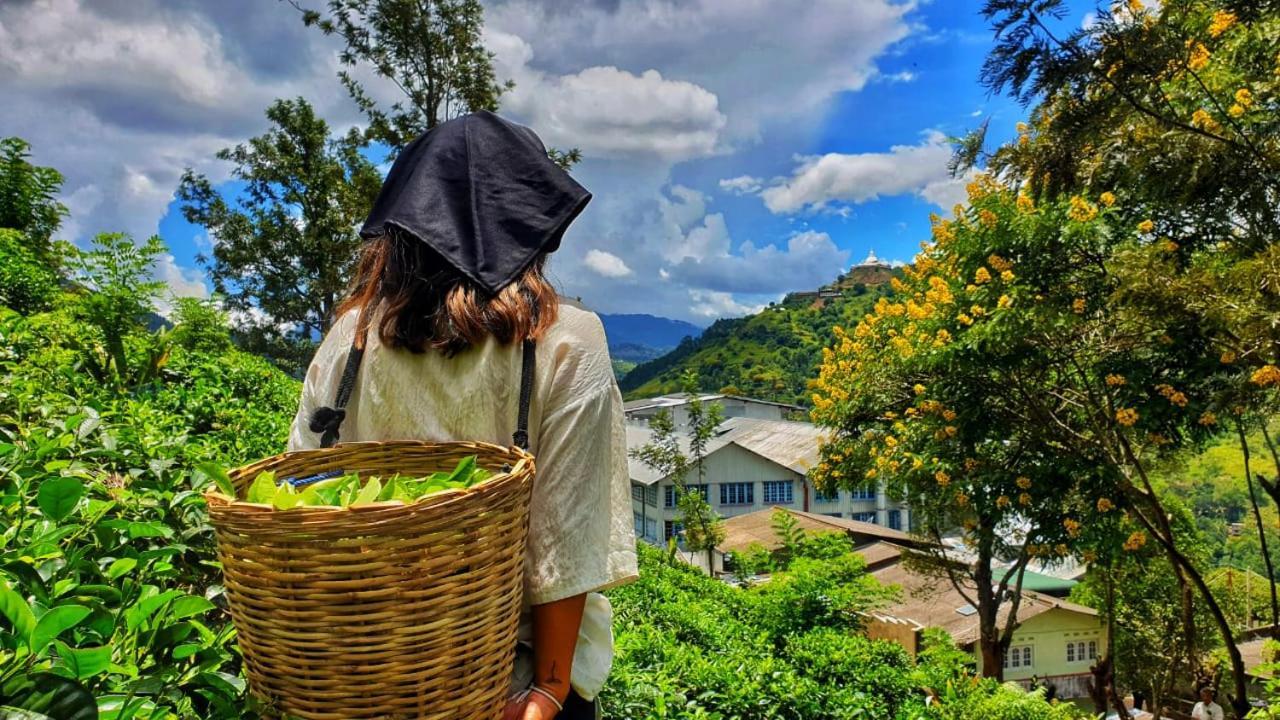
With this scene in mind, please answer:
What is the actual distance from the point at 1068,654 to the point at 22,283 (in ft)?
79.7

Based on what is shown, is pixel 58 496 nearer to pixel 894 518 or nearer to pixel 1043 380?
pixel 1043 380

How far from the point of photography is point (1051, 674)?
63.7ft

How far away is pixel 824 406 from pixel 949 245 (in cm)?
370

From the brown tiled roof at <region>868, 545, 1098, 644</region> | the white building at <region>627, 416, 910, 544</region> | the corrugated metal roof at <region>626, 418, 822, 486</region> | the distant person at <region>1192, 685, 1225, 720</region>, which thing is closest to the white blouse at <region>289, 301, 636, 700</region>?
the distant person at <region>1192, 685, 1225, 720</region>

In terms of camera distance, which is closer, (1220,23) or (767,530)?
(1220,23)

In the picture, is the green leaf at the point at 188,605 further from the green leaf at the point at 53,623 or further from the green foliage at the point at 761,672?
the green foliage at the point at 761,672

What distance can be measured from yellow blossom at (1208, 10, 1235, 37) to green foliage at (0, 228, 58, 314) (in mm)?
8353

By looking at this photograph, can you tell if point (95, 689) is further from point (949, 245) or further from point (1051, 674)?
point (1051, 674)

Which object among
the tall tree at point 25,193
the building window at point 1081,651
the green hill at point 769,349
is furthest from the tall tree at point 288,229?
the green hill at point 769,349

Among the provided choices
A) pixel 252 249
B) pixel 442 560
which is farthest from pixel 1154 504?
pixel 252 249

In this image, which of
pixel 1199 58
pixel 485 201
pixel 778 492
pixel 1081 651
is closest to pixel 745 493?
pixel 778 492

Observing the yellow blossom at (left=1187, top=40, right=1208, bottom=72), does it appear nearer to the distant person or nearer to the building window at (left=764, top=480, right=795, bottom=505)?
the distant person

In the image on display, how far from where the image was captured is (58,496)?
81cm

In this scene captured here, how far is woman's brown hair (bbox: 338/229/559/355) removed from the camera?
1.01m
